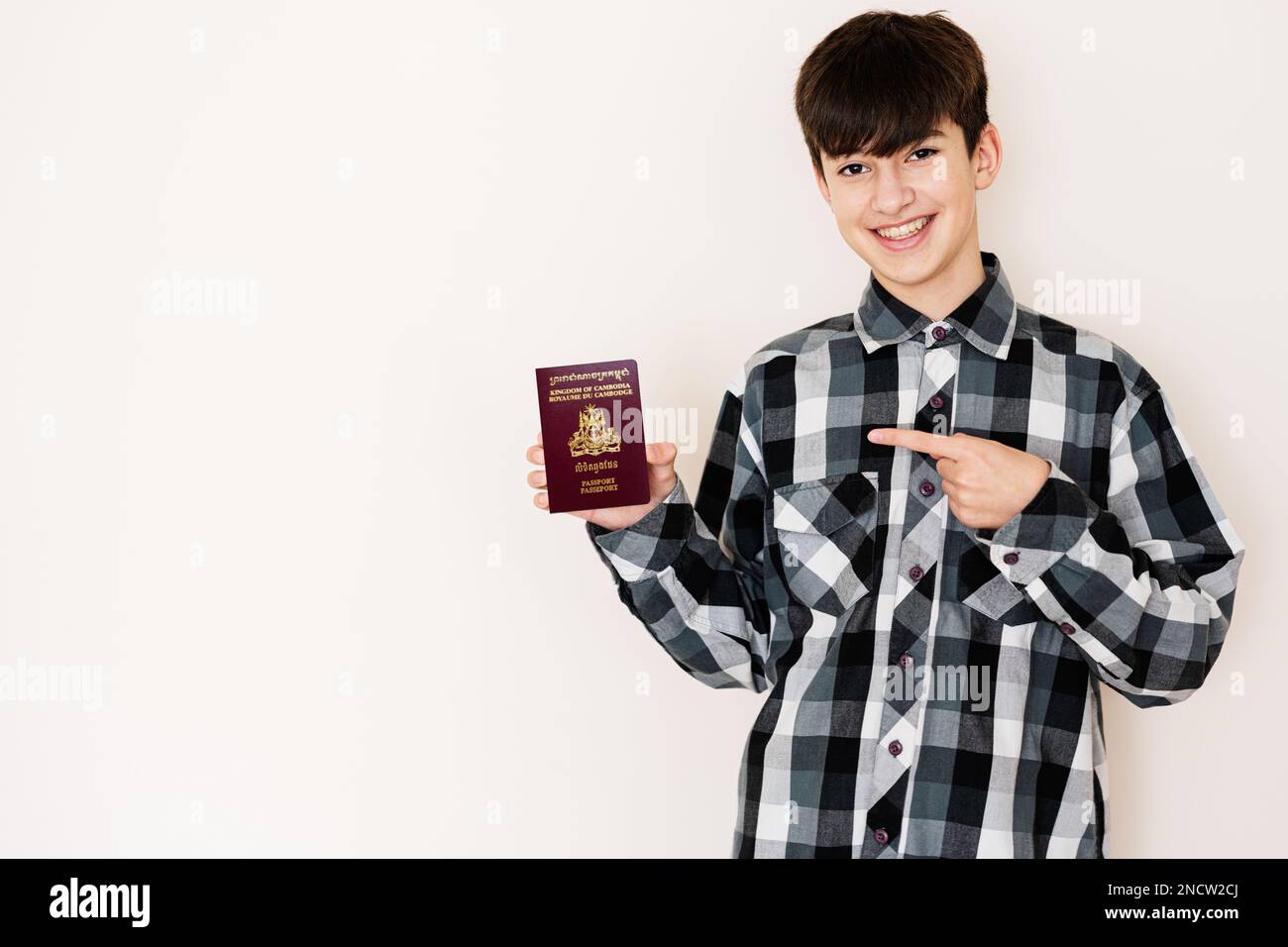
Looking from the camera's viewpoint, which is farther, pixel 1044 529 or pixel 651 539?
pixel 651 539

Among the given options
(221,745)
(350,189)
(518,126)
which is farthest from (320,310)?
(221,745)

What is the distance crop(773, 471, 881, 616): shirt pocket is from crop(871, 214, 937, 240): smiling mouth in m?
0.26

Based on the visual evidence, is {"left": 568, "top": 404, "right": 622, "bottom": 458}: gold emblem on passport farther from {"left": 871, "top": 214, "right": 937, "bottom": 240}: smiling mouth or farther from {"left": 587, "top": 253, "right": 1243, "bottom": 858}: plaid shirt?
{"left": 871, "top": 214, "right": 937, "bottom": 240}: smiling mouth

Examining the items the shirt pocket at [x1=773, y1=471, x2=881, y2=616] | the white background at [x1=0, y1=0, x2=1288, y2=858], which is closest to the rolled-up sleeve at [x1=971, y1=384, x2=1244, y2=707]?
the shirt pocket at [x1=773, y1=471, x2=881, y2=616]

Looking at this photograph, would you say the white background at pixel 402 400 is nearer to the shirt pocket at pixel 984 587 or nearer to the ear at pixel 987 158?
the ear at pixel 987 158

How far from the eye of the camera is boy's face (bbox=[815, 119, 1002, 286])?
1.26 meters

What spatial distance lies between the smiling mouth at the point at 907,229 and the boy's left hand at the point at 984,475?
24cm

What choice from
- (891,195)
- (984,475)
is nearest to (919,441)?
(984,475)

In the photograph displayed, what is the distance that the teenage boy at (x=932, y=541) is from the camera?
1.19 meters

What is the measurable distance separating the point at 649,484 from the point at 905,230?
396 millimetres

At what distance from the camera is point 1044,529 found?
3.79 ft

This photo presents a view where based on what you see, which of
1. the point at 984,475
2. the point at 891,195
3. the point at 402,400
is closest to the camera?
the point at 984,475

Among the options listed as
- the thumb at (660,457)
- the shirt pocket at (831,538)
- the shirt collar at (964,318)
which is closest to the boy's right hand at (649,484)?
the thumb at (660,457)

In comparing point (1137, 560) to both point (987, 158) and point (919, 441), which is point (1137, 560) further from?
point (987, 158)
